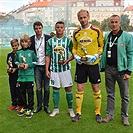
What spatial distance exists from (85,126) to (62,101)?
4.35ft

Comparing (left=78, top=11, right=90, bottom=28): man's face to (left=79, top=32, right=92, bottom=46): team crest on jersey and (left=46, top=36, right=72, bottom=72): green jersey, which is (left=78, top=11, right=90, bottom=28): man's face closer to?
(left=79, top=32, right=92, bottom=46): team crest on jersey

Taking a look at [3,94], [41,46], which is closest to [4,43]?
[3,94]

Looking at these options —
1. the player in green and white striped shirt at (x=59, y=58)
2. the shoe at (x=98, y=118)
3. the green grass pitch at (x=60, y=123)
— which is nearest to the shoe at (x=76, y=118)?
the green grass pitch at (x=60, y=123)

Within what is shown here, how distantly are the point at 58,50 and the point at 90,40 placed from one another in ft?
1.73

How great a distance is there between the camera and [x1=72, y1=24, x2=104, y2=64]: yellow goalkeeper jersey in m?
3.53

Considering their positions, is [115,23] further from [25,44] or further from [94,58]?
[25,44]

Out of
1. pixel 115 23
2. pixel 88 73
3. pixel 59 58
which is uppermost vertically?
pixel 115 23

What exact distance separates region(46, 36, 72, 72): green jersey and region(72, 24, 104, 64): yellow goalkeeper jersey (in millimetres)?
208

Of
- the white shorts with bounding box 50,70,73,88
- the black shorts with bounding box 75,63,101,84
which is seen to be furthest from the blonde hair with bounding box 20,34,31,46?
the black shorts with bounding box 75,63,101,84

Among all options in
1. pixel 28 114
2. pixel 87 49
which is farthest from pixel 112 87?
pixel 28 114

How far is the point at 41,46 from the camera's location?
3967 mm

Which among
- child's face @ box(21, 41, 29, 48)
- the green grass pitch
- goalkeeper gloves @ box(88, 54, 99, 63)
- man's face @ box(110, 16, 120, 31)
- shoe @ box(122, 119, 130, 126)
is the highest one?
man's face @ box(110, 16, 120, 31)

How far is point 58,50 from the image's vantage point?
379cm

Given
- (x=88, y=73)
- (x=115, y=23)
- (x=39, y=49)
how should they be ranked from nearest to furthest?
(x=115, y=23)
(x=88, y=73)
(x=39, y=49)
